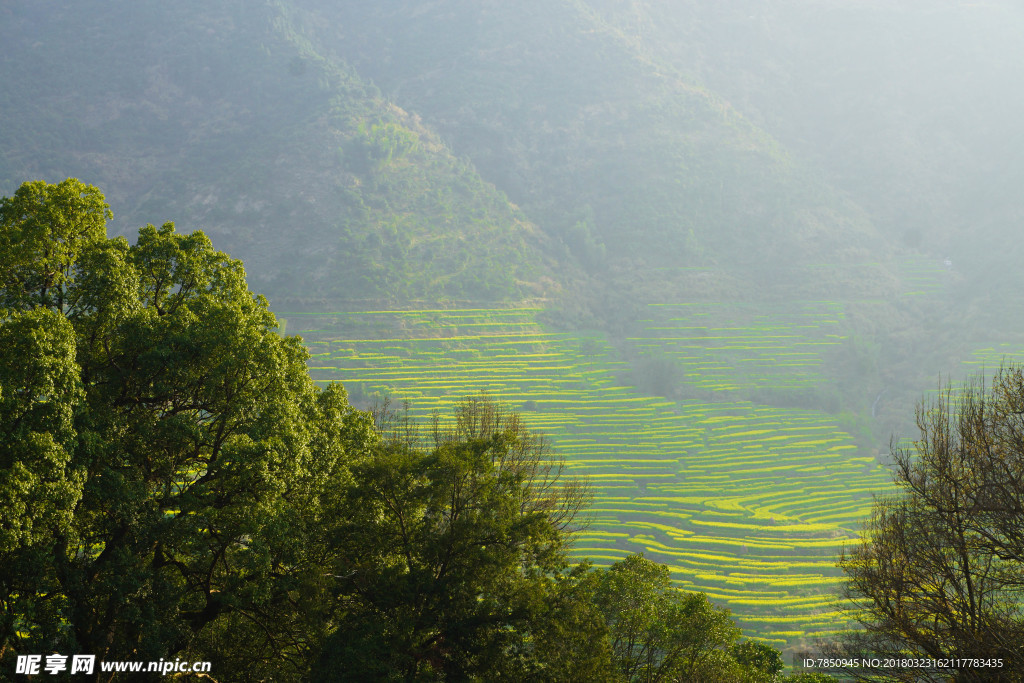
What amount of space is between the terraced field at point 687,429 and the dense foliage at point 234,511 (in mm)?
22040

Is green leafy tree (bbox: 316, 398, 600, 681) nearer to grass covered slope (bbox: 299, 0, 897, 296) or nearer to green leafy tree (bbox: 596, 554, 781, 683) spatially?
green leafy tree (bbox: 596, 554, 781, 683)

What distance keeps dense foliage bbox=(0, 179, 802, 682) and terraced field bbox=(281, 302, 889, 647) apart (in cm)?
2204

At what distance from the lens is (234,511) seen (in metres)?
11.3

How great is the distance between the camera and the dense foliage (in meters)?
10.8

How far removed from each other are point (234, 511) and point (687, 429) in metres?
40.3

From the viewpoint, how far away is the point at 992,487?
11.0 meters

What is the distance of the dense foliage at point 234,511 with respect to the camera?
1083 cm

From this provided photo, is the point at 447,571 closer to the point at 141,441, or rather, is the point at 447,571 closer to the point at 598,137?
the point at 141,441

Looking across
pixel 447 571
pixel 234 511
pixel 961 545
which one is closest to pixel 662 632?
pixel 447 571

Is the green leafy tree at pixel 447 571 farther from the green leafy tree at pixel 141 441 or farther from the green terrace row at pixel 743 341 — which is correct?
the green terrace row at pixel 743 341

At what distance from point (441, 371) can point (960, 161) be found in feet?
237

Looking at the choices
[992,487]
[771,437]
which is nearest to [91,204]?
[992,487]

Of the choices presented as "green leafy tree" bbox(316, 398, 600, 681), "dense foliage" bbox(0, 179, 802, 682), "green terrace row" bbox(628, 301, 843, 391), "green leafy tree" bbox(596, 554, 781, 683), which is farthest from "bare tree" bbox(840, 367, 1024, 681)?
"green terrace row" bbox(628, 301, 843, 391)

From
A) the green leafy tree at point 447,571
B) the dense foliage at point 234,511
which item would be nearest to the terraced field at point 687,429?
the green leafy tree at point 447,571
